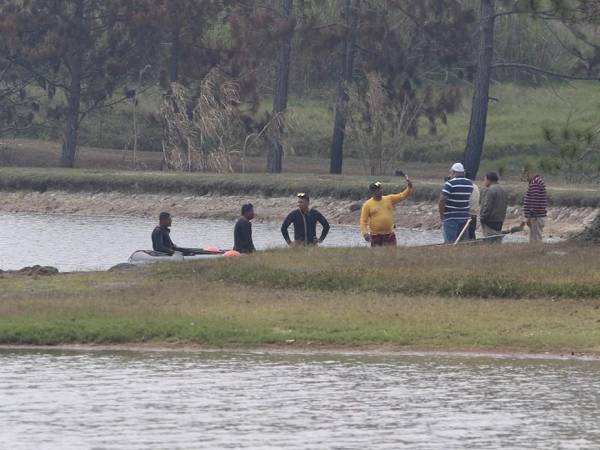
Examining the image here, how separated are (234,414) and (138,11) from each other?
4558 cm

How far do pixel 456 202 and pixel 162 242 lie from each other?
15.4ft

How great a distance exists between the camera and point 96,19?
60.9 metres

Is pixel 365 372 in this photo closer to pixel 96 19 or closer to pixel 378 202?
pixel 378 202

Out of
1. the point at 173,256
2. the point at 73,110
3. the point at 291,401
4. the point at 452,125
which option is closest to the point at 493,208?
the point at 173,256

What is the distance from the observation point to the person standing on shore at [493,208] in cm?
2600

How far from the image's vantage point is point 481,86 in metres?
51.2

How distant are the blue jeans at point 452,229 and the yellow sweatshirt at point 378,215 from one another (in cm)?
103

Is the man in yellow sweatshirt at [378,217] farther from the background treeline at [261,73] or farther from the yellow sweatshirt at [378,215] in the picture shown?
the background treeline at [261,73]

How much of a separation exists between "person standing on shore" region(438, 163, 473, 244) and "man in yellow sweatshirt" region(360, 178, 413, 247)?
2.03 feet

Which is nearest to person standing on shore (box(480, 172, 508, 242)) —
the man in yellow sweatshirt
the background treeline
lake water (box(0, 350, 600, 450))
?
the man in yellow sweatshirt

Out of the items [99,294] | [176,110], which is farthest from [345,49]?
[99,294]

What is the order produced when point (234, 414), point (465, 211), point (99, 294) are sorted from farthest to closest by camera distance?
point (465, 211)
point (99, 294)
point (234, 414)

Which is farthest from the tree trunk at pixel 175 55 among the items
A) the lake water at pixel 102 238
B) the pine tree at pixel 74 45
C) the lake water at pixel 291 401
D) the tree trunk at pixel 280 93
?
the lake water at pixel 291 401

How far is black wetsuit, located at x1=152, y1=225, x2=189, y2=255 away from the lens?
83.8ft
